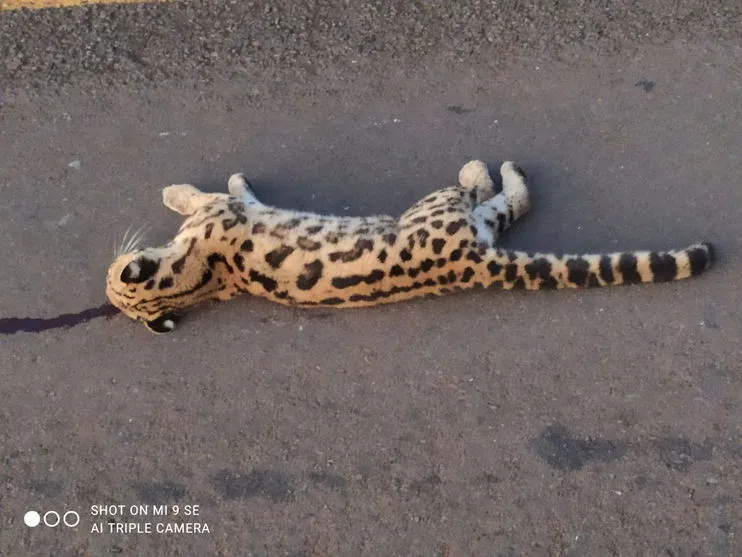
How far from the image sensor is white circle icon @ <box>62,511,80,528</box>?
4.14 metres

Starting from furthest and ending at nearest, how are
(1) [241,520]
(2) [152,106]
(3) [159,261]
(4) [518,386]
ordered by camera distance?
(2) [152,106]
(3) [159,261]
(4) [518,386]
(1) [241,520]

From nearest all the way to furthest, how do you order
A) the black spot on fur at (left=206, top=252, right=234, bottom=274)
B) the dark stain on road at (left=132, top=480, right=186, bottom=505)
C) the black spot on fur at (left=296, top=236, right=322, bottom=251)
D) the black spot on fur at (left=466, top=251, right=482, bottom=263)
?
1. the dark stain on road at (left=132, top=480, right=186, bottom=505)
2. the black spot on fur at (left=466, top=251, right=482, bottom=263)
3. the black spot on fur at (left=296, top=236, right=322, bottom=251)
4. the black spot on fur at (left=206, top=252, right=234, bottom=274)

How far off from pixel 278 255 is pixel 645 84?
267 centimetres

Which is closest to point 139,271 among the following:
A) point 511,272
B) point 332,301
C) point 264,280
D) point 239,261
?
point 239,261

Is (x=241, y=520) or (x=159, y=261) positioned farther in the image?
(x=159, y=261)

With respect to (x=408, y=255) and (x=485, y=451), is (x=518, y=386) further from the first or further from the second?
(x=408, y=255)

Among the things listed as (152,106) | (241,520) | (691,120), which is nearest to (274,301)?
(241,520)

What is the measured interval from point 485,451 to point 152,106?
3.24 m

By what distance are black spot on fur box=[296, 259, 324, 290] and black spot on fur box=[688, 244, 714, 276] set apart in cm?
189

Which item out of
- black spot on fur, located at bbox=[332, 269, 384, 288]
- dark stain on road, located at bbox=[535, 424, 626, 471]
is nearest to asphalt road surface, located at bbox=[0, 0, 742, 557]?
dark stain on road, located at bbox=[535, 424, 626, 471]

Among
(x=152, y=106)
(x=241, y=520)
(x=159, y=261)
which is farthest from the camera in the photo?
(x=152, y=106)

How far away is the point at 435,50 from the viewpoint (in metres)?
6.01

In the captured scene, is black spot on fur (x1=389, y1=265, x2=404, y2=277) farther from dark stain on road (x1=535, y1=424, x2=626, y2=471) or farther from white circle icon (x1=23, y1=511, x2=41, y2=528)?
white circle icon (x1=23, y1=511, x2=41, y2=528)

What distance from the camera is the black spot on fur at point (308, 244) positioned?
182 inches
